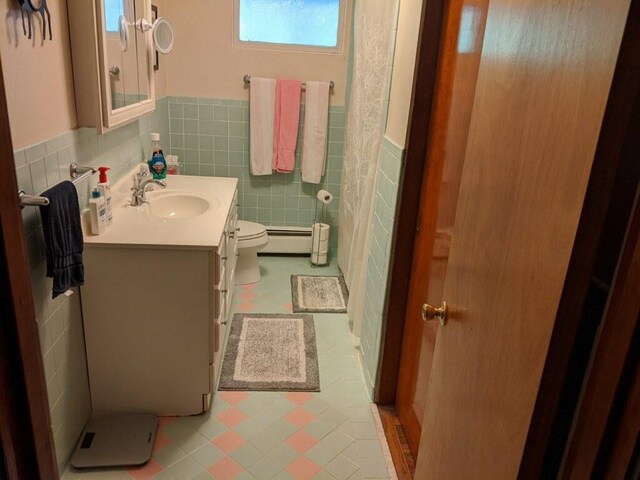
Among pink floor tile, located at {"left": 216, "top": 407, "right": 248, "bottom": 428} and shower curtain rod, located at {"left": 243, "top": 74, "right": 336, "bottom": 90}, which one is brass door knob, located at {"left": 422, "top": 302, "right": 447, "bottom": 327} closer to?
pink floor tile, located at {"left": 216, "top": 407, "right": 248, "bottom": 428}

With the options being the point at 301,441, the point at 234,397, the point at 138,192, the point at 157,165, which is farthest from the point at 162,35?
the point at 301,441

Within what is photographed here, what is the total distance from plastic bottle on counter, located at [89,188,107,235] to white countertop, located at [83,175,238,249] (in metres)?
0.03

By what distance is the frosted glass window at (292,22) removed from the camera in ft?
11.3

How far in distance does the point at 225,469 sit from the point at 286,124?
95.6 inches

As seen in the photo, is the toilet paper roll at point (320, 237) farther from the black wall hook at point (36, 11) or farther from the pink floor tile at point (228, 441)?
the black wall hook at point (36, 11)

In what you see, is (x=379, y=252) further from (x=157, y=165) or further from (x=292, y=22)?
(x=292, y=22)

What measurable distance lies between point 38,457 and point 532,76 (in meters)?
1.07

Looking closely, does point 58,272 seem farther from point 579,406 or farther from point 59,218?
point 579,406

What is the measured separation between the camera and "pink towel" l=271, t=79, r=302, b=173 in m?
3.50

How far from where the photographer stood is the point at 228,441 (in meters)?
2.04

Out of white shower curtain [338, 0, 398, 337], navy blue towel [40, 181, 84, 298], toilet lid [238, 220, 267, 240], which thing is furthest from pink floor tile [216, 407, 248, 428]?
toilet lid [238, 220, 267, 240]

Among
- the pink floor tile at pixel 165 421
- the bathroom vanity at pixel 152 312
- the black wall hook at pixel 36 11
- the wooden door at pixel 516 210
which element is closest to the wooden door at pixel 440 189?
the wooden door at pixel 516 210

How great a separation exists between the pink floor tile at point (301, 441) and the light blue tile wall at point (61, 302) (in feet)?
2.81

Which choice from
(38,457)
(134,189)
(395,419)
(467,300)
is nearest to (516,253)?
(467,300)
